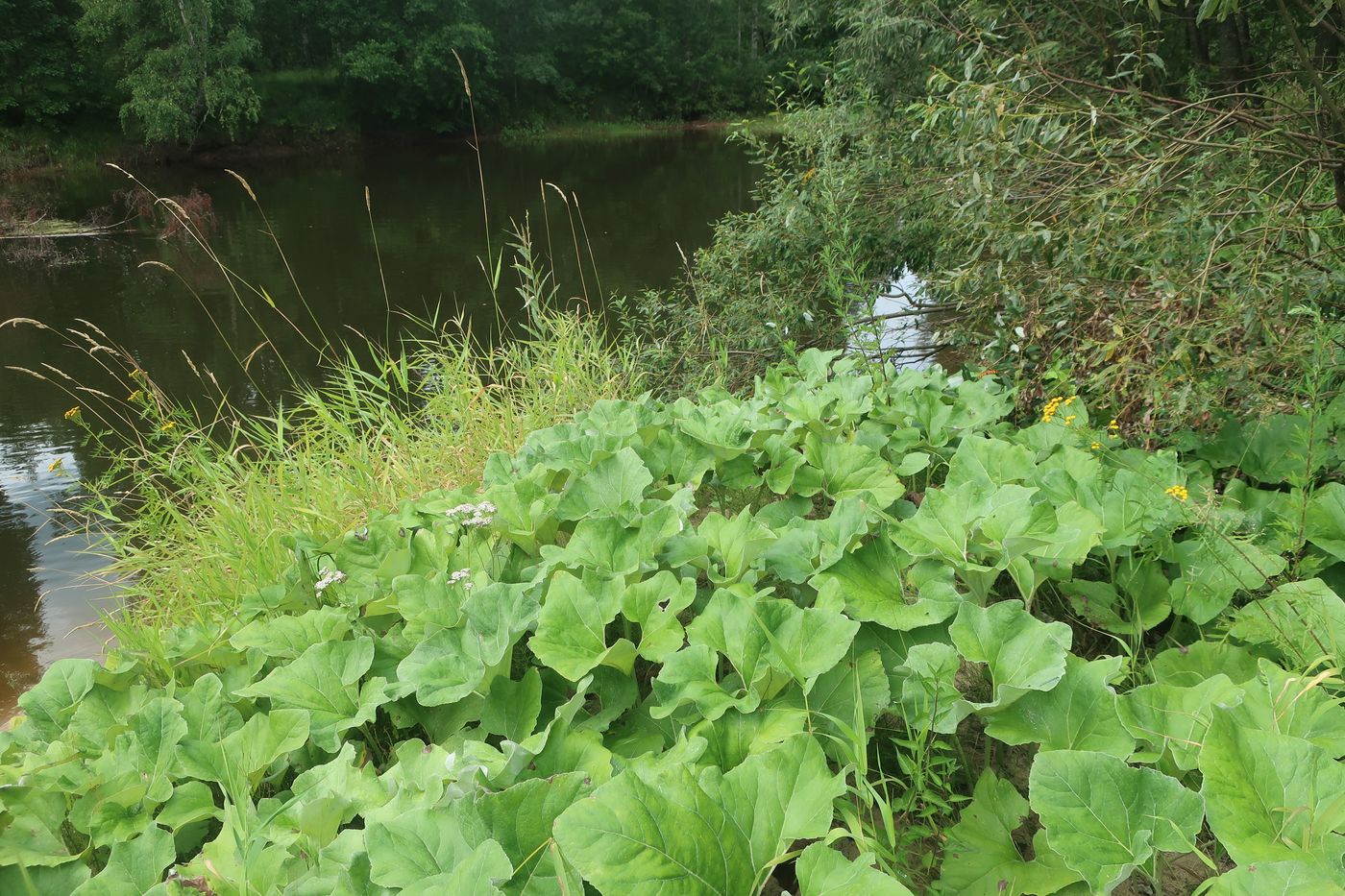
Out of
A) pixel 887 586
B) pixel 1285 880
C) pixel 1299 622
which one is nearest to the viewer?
pixel 1285 880

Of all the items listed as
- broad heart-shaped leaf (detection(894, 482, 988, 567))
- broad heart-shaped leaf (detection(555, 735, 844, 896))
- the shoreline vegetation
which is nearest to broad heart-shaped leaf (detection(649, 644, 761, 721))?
the shoreline vegetation

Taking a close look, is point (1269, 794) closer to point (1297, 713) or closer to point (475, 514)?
point (1297, 713)

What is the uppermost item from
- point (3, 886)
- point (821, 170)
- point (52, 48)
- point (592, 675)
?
point (52, 48)

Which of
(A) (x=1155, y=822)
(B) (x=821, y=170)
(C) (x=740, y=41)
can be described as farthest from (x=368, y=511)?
(C) (x=740, y=41)

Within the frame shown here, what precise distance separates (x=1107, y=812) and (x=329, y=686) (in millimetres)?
1142

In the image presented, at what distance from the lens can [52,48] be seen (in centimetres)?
2520

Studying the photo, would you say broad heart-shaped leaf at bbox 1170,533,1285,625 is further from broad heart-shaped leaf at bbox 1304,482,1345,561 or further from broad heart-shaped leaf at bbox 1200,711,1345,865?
broad heart-shaped leaf at bbox 1200,711,1345,865

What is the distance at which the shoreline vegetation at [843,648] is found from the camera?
0.96 m

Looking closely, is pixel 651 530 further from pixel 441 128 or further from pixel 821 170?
pixel 441 128

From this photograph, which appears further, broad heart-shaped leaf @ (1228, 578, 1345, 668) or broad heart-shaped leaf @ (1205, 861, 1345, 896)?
broad heart-shaped leaf @ (1228, 578, 1345, 668)

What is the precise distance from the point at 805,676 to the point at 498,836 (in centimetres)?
46

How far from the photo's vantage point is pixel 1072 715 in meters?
1.17

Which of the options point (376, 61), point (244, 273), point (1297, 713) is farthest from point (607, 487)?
point (376, 61)

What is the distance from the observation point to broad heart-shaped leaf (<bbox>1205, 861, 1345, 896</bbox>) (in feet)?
2.60
